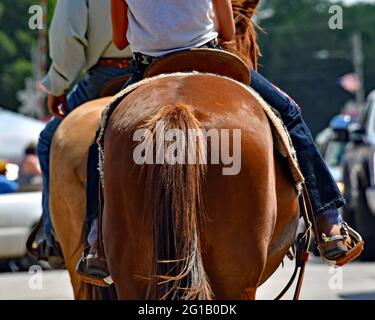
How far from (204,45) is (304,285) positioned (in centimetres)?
779

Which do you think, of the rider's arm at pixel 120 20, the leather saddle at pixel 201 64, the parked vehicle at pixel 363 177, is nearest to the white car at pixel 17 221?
the parked vehicle at pixel 363 177

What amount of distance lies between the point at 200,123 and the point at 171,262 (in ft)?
2.12

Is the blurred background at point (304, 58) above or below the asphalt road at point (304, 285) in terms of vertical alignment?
below

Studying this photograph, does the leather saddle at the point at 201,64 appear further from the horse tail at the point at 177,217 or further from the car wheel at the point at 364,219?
the car wheel at the point at 364,219

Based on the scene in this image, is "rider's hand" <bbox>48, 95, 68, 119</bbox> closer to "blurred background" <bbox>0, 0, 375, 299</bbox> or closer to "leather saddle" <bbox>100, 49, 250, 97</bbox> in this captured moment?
"leather saddle" <bbox>100, 49, 250, 97</bbox>

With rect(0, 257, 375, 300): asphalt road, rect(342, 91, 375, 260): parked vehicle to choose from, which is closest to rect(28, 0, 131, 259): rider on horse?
rect(0, 257, 375, 300): asphalt road

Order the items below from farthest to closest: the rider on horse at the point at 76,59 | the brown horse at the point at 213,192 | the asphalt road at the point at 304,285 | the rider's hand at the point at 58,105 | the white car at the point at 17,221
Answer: the white car at the point at 17,221
the asphalt road at the point at 304,285
the rider's hand at the point at 58,105
the rider on horse at the point at 76,59
the brown horse at the point at 213,192

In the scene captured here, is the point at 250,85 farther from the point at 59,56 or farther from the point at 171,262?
the point at 59,56

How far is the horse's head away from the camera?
25.3 ft

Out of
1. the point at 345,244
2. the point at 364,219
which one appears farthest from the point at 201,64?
the point at 364,219

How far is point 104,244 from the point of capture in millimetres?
6215

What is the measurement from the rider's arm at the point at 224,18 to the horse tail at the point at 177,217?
1295 mm

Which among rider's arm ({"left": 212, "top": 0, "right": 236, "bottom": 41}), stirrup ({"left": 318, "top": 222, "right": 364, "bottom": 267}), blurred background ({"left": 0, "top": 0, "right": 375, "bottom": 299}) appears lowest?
blurred background ({"left": 0, "top": 0, "right": 375, "bottom": 299})

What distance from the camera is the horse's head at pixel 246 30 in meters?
7.71
